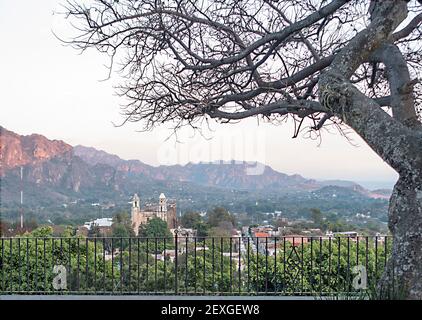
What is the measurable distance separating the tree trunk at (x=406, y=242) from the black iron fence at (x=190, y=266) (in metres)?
1.99

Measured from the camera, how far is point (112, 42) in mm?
4645

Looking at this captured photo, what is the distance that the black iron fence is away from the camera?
534 cm

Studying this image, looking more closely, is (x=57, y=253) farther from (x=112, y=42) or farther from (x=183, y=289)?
(x=112, y=42)

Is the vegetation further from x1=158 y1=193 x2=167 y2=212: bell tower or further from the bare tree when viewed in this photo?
the bare tree

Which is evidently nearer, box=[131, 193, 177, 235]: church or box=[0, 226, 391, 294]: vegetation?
box=[131, 193, 177, 235]: church

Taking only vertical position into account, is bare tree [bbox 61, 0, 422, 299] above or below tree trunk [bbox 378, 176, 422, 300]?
above

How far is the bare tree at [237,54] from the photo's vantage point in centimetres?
402

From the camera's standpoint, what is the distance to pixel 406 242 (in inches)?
122

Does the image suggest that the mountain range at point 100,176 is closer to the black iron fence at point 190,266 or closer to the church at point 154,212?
the church at point 154,212

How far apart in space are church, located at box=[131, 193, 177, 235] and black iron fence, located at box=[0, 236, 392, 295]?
228 millimetres

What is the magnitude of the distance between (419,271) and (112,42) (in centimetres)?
315

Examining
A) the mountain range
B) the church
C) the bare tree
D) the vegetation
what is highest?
the bare tree

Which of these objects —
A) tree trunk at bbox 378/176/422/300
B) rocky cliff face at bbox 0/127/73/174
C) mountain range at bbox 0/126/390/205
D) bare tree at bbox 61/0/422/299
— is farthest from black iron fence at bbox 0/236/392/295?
tree trunk at bbox 378/176/422/300

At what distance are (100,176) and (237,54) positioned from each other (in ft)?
5.81
